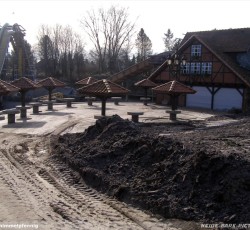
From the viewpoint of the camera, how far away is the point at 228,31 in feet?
115

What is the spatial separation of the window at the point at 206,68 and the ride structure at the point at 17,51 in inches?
875

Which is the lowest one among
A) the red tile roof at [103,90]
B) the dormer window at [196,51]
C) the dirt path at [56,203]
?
the dirt path at [56,203]

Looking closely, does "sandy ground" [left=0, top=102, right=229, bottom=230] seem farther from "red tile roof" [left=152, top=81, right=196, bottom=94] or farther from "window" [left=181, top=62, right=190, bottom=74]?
"window" [left=181, top=62, right=190, bottom=74]

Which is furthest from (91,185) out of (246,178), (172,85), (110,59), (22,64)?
(110,59)

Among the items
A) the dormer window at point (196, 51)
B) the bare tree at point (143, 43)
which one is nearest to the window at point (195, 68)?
the dormer window at point (196, 51)

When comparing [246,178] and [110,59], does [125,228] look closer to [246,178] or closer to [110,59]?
[246,178]

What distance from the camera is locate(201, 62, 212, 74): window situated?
104ft

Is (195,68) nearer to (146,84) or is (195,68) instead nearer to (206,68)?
(206,68)

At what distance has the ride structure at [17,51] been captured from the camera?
42469 millimetres

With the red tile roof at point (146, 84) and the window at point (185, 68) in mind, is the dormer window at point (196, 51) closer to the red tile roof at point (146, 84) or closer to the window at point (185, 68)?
the window at point (185, 68)

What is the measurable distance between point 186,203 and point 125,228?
1.46m

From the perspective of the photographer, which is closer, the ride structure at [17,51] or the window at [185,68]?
the window at [185,68]

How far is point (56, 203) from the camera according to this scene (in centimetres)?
846

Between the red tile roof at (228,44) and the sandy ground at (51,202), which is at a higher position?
the red tile roof at (228,44)
